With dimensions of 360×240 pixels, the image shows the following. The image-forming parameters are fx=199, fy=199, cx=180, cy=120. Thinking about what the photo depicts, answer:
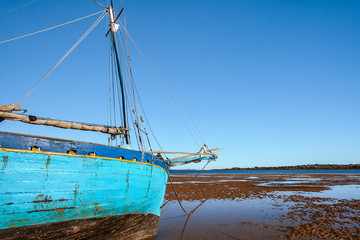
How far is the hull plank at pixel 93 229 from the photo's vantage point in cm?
463

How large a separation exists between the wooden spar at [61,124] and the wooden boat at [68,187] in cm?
3

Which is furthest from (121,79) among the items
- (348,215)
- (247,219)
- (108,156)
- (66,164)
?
(348,215)

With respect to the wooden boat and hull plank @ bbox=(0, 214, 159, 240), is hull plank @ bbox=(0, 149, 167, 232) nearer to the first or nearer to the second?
the wooden boat

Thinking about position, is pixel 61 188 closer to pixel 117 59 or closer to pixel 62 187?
pixel 62 187

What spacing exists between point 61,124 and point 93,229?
13.6 feet

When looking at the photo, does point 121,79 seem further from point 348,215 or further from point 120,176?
point 348,215

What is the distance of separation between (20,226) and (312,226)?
10383 millimetres

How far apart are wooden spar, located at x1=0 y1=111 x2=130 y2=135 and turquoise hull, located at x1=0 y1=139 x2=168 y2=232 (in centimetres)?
259

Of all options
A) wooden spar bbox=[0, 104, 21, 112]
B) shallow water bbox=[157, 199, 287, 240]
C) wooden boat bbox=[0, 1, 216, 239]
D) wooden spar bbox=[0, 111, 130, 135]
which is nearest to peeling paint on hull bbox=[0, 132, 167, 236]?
wooden boat bbox=[0, 1, 216, 239]

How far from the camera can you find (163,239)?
26.4 feet

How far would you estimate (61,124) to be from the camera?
25.3 feet

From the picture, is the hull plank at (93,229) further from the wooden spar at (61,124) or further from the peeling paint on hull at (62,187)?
the wooden spar at (61,124)

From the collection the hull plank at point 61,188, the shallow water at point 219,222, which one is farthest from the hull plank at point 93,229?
the shallow water at point 219,222

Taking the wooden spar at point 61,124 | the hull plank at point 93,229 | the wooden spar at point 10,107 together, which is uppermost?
the wooden spar at point 10,107
